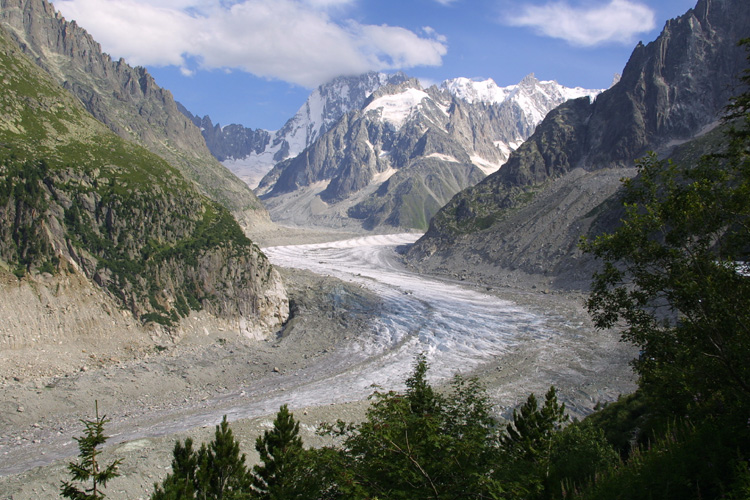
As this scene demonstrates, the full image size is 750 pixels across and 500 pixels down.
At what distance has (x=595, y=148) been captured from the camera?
6102 inches

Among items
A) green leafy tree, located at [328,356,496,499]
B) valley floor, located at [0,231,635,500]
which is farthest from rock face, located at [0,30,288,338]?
green leafy tree, located at [328,356,496,499]

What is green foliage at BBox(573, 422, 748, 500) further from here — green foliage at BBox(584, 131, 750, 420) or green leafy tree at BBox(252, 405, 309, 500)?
green leafy tree at BBox(252, 405, 309, 500)

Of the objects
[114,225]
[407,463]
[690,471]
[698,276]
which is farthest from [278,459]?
[114,225]

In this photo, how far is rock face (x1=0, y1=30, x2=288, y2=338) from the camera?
49250 millimetres

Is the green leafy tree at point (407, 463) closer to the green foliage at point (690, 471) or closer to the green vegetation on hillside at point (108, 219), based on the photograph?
the green foliage at point (690, 471)

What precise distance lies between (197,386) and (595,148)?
150m

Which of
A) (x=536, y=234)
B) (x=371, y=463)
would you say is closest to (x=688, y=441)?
(x=371, y=463)

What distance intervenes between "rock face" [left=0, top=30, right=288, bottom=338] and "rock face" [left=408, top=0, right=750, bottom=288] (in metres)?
68.2

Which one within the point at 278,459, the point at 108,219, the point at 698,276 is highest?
the point at 108,219

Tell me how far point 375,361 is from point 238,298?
20233mm

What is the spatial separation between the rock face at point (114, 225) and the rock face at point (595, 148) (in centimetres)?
6823

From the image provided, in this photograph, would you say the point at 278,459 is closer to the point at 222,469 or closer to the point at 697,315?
the point at 222,469

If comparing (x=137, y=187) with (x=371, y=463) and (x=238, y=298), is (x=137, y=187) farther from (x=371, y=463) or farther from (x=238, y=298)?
(x=371, y=463)

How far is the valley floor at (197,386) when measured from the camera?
95.9ft
